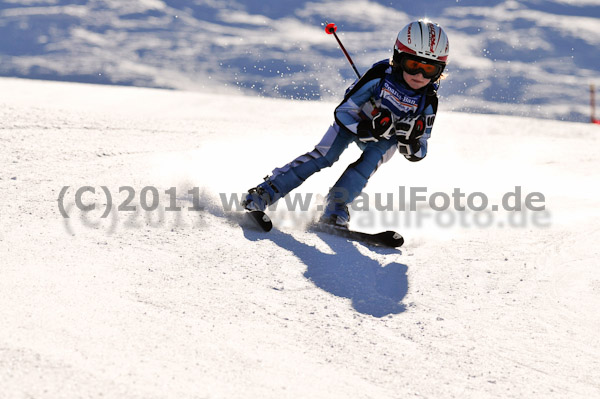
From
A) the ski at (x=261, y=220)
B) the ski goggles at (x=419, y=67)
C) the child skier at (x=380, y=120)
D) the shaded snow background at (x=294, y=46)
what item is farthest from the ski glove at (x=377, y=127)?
the shaded snow background at (x=294, y=46)

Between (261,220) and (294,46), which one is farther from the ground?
(294,46)

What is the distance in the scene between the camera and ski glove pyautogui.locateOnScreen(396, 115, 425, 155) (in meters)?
4.21

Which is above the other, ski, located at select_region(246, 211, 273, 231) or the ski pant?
the ski pant

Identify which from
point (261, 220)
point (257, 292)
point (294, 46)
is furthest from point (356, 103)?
point (294, 46)

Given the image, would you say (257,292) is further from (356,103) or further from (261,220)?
(356,103)

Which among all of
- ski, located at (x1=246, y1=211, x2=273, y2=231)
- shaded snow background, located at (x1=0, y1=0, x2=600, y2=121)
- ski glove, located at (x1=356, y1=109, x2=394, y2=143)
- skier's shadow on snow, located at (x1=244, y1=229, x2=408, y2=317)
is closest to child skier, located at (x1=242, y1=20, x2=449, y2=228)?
ski glove, located at (x1=356, y1=109, x2=394, y2=143)

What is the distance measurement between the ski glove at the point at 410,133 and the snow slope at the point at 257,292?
1.88 feet

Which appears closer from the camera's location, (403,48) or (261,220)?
(261,220)

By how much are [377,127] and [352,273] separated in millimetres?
1079

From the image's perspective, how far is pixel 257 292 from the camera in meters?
3.11

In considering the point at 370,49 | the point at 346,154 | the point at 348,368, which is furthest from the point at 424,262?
the point at 370,49

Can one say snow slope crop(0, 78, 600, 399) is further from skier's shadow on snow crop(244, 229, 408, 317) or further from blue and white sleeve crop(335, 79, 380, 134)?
blue and white sleeve crop(335, 79, 380, 134)

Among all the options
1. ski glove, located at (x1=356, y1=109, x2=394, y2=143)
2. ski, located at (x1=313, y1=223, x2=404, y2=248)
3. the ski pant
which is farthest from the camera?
the ski pant

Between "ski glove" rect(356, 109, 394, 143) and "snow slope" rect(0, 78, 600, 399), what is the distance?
632 millimetres
